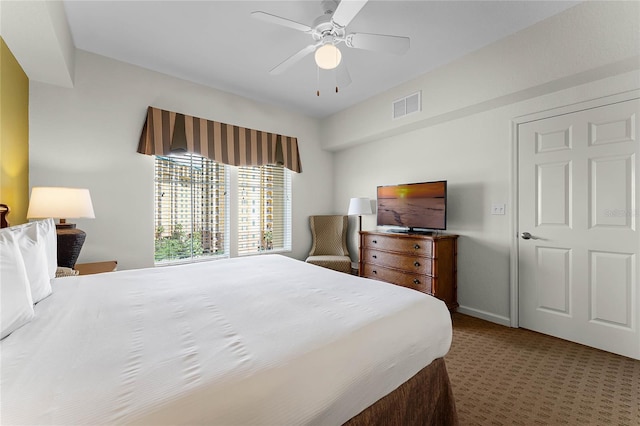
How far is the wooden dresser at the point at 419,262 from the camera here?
307 centimetres

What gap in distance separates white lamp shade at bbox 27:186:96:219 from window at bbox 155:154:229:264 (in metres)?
1.02

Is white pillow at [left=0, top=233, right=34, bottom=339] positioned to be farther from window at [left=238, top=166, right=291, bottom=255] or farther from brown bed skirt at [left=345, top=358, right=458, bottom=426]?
window at [left=238, top=166, right=291, bottom=255]

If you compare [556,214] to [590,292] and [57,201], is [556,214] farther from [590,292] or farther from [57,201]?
[57,201]

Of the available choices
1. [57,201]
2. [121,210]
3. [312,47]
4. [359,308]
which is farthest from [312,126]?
[359,308]

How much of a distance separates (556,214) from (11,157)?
4863 millimetres

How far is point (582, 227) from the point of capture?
2492 millimetres

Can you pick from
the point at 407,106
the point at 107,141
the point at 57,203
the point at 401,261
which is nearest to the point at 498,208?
the point at 401,261

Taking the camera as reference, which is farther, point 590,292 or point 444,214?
point 444,214

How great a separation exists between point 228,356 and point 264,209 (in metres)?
3.66

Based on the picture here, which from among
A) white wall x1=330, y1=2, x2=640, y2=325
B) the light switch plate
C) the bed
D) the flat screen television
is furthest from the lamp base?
the light switch plate

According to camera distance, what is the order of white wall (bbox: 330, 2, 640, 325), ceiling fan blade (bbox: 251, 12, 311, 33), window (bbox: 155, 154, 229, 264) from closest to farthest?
ceiling fan blade (bbox: 251, 12, 311, 33), white wall (bbox: 330, 2, 640, 325), window (bbox: 155, 154, 229, 264)

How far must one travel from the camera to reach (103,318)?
1.20 meters

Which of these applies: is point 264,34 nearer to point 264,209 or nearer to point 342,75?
point 342,75

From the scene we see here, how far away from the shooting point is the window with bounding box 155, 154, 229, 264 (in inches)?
138
